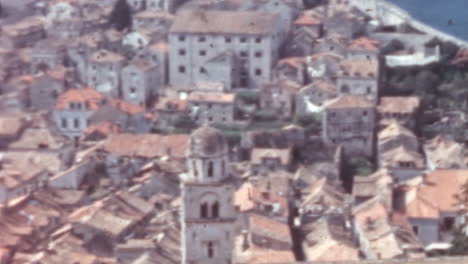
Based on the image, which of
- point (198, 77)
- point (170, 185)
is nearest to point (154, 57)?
point (198, 77)

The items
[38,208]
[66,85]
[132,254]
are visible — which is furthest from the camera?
[66,85]

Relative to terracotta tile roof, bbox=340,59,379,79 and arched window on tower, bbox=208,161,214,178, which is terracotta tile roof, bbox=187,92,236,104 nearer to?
terracotta tile roof, bbox=340,59,379,79

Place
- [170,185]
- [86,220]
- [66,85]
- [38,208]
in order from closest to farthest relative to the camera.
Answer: [86,220] → [38,208] → [170,185] → [66,85]

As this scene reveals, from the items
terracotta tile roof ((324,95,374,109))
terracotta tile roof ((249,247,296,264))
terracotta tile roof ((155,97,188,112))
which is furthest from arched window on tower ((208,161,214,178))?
terracotta tile roof ((155,97,188,112))

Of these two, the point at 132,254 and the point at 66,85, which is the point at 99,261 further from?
the point at 66,85

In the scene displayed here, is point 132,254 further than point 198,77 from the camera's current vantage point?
No

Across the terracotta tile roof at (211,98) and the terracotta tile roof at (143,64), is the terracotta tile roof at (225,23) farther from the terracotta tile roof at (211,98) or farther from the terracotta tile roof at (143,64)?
the terracotta tile roof at (211,98)

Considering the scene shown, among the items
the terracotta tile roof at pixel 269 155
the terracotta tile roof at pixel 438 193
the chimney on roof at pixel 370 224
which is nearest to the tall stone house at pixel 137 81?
the terracotta tile roof at pixel 269 155
